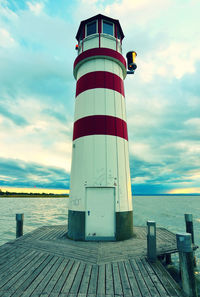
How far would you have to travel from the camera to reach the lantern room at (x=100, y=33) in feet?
33.7

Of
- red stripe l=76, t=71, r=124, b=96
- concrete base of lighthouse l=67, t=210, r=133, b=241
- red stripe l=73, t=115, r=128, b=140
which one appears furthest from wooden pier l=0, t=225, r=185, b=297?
red stripe l=76, t=71, r=124, b=96

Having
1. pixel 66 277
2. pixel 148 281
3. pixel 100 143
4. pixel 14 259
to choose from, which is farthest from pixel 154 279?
pixel 100 143

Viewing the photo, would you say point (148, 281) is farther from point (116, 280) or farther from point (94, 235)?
point (94, 235)

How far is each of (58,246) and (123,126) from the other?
6.52m

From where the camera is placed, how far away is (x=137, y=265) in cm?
544

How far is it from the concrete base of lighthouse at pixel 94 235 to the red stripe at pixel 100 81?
6.61 meters

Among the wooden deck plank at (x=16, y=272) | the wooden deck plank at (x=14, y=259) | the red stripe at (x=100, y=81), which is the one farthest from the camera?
the red stripe at (x=100, y=81)

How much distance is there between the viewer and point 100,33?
10.3 metres

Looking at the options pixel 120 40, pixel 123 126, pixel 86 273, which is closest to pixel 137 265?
pixel 86 273

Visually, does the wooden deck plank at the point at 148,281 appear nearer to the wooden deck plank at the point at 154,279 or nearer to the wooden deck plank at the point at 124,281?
the wooden deck plank at the point at 154,279

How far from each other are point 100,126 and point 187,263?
6529 millimetres

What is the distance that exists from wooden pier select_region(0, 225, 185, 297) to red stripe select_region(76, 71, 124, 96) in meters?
7.81

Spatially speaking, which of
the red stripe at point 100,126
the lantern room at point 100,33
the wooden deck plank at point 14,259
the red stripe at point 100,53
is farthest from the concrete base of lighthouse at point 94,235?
the lantern room at point 100,33

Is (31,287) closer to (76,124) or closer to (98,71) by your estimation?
(76,124)
